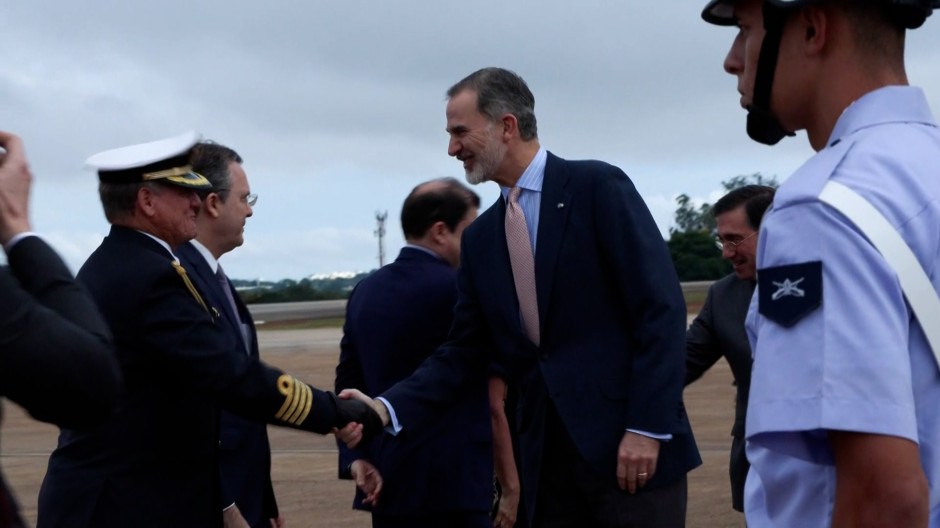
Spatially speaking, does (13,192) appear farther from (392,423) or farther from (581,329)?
(392,423)

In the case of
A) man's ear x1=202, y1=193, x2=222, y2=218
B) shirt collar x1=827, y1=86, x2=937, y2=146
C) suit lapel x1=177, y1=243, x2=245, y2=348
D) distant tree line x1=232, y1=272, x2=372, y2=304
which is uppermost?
shirt collar x1=827, y1=86, x2=937, y2=146

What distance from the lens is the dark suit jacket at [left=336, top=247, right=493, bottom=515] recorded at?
202 inches

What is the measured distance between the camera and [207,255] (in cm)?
482

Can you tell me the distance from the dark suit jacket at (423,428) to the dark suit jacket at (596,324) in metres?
0.80

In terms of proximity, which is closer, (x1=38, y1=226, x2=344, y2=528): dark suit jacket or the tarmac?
(x1=38, y1=226, x2=344, y2=528): dark suit jacket

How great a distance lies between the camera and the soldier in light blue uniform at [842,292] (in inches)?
68.7

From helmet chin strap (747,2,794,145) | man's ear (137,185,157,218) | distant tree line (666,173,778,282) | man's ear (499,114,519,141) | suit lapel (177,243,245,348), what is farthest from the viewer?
distant tree line (666,173,778,282)

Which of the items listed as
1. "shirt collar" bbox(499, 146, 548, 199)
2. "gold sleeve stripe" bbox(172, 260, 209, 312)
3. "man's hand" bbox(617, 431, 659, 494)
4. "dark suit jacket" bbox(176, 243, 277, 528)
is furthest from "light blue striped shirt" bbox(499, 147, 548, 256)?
"gold sleeve stripe" bbox(172, 260, 209, 312)

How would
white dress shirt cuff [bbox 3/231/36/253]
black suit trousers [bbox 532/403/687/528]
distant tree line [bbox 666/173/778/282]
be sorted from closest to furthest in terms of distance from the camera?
white dress shirt cuff [bbox 3/231/36/253] < black suit trousers [bbox 532/403/687/528] < distant tree line [bbox 666/173/778/282]

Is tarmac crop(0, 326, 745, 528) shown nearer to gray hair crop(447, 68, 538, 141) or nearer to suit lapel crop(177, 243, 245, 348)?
suit lapel crop(177, 243, 245, 348)

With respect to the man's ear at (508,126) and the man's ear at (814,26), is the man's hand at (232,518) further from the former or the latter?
the man's ear at (814,26)

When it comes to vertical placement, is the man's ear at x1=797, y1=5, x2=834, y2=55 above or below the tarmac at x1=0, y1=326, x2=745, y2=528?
above

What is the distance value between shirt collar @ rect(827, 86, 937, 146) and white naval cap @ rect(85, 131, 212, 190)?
241cm

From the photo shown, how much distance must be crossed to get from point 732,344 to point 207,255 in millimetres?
2115
